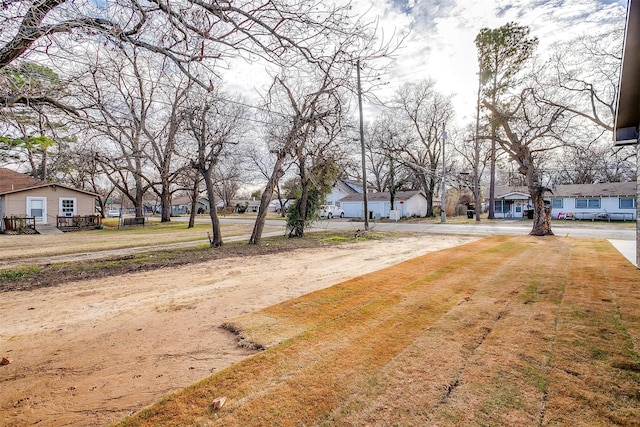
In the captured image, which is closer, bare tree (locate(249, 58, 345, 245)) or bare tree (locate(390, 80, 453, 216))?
bare tree (locate(249, 58, 345, 245))

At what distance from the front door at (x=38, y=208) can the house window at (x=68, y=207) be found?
38.5 inches

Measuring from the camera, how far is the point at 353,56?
3.65 m

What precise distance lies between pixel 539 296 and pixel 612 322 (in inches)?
45.9

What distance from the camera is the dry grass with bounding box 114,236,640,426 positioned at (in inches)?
86.0

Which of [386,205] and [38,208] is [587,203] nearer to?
[386,205]

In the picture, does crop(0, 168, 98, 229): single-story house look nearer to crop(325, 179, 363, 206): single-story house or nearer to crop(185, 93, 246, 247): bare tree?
crop(185, 93, 246, 247): bare tree

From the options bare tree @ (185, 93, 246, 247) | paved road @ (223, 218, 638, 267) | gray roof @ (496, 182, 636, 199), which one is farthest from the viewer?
gray roof @ (496, 182, 636, 199)

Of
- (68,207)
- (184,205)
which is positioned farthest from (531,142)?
(184,205)

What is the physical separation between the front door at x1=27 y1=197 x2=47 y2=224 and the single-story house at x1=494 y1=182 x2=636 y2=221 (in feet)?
126

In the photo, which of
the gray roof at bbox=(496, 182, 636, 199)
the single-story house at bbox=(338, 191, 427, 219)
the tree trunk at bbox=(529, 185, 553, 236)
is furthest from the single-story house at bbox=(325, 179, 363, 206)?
the tree trunk at bbox=(529, 185, 553, 236)

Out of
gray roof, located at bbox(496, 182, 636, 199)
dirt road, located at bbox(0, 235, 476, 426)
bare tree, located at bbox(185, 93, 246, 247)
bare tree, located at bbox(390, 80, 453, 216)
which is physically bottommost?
dirt road, located at bbox(0, 235, 476, 426)

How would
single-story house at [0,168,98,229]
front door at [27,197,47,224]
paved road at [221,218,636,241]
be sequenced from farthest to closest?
front door at [27,197,47,224] → single-story house at [0,168,98,229] → paved road at [221,218,636,241]

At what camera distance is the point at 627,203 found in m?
25.7

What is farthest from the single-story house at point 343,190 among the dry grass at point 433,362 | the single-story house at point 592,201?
the dry grass at point 433,362
